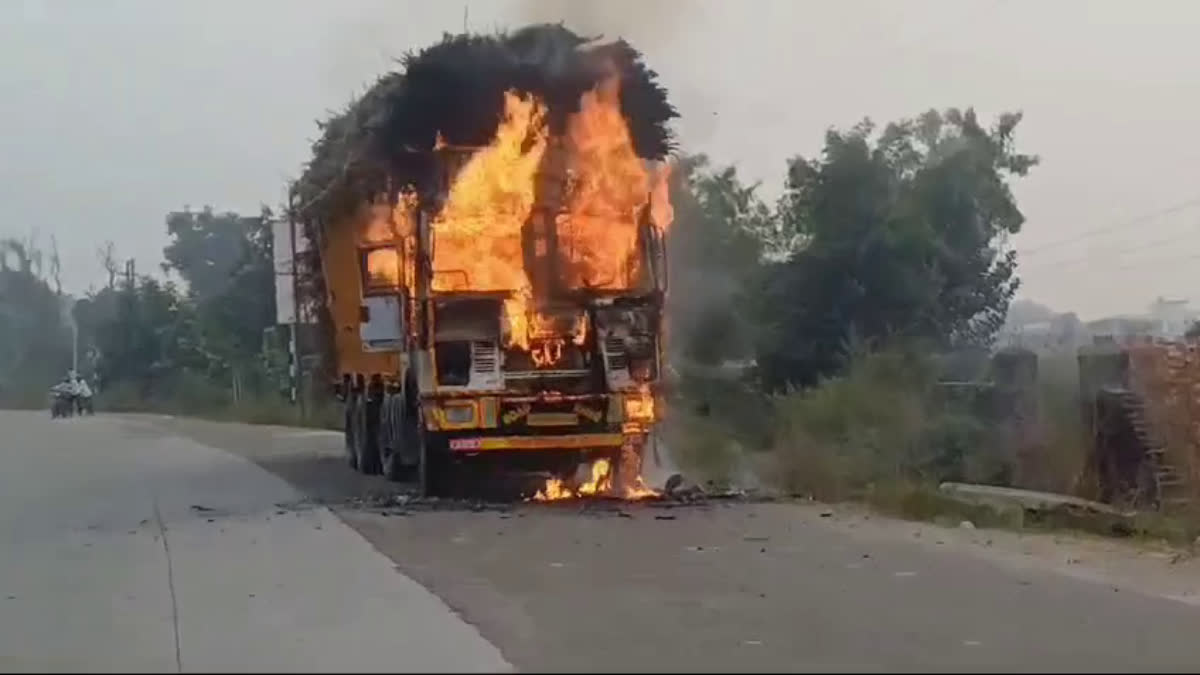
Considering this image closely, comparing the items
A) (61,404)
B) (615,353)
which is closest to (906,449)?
(615,353)

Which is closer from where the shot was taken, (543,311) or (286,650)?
(286,650)

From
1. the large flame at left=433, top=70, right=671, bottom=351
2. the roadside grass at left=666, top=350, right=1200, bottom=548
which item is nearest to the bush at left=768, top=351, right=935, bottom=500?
the roadside grass at left=666, top=350, right=1200, bottom=548

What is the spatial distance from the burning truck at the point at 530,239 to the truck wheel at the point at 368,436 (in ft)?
14.9

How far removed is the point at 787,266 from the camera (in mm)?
37750

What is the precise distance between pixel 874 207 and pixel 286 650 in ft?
95.7

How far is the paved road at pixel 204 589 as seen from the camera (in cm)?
916

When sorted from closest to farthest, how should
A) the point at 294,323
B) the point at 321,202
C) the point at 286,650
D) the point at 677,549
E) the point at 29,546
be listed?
the point at 286,650 < the point at 677,549 < the point at 29,546 < the point at 321,202 < the point at 294,323

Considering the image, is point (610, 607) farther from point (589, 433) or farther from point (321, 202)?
point (321, 202)

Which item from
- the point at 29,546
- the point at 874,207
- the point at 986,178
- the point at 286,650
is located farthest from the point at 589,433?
the point at 986,178

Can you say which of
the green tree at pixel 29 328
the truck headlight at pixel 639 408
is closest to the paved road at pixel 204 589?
the truck headlight at pixel 639 408

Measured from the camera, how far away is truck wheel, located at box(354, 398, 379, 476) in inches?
898

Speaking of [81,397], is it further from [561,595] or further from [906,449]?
[561,595]

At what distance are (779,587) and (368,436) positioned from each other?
11.8 m

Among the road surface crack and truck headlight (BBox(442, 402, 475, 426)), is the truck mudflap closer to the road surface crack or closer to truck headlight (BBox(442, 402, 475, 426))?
truck headlight (BBox(442, 402, 475, 426))
